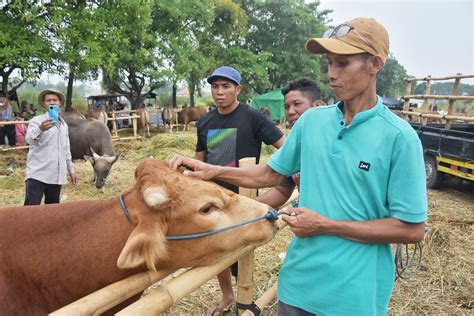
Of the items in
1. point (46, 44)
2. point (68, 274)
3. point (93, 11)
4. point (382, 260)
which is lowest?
point (68, 274)

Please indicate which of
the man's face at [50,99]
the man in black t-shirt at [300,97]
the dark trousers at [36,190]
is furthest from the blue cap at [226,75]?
the dark trousers at [36,190]

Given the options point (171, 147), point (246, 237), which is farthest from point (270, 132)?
point (171, 147)

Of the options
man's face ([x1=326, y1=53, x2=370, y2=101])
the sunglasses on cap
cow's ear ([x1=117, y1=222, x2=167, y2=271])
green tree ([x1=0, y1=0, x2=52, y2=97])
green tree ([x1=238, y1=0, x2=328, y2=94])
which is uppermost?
green tree ([x1=238, y1=0, x2=328, y2=94])

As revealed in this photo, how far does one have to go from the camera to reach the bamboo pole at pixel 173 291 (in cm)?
151

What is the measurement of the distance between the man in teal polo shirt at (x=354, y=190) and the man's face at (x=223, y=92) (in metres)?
1.49

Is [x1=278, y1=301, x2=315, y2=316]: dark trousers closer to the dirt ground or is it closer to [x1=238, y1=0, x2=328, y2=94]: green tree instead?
the dirt ground

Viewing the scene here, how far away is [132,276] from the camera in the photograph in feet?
5.71

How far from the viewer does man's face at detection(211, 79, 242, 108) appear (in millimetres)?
3152

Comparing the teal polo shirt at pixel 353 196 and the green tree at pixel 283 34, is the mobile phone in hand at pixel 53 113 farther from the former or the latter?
the green tree at pixel 283 34

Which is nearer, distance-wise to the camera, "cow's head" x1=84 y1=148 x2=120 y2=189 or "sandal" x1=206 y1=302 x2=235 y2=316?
"sandal" x1=206 y1=302 x2=235 y2=316

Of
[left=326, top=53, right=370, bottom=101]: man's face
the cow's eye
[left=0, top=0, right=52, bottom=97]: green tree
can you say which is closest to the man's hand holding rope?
the cow's eye

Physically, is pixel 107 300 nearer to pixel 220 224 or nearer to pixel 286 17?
pixel 220 224

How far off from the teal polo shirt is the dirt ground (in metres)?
2.09

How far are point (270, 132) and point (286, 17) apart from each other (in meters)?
29.9
